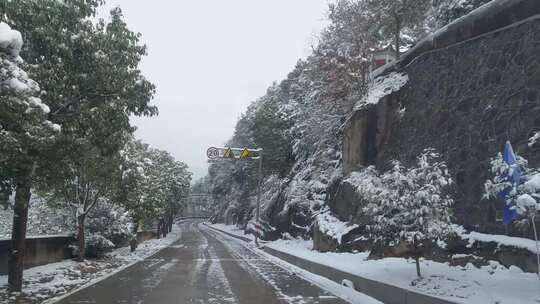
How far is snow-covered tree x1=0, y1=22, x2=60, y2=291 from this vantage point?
6.93 m

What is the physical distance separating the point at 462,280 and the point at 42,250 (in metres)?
14.7

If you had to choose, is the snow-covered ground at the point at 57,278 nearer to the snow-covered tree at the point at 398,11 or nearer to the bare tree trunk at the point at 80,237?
the bare tree trunk at the point at 80,237

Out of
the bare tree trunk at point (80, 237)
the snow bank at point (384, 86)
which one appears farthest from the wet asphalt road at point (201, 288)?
the snow bank at point (384, 86)

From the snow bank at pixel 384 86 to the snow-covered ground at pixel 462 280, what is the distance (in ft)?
29.4

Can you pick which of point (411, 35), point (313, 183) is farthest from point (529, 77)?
point (411, 35)

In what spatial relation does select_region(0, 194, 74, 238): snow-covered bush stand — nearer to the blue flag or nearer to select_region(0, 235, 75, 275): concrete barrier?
select_region(0, 235, 75, 275): concrete barrier

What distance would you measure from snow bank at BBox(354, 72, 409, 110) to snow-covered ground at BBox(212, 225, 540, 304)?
353 inches

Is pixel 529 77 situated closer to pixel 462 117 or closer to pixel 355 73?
pixel 462 117

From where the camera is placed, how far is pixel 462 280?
9.60 metres

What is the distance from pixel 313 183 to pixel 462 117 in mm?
16355

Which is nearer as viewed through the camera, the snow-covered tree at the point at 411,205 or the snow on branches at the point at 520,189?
the snow on branches at the point at 520,189

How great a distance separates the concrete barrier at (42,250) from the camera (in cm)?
1425

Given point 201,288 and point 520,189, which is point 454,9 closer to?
point 520,189

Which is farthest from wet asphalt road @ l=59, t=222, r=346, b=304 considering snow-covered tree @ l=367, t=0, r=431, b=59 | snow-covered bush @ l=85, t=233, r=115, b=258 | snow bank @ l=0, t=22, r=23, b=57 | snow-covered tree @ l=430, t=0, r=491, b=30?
snow-covered tree @ l=367, t=0, r=431, b=59
